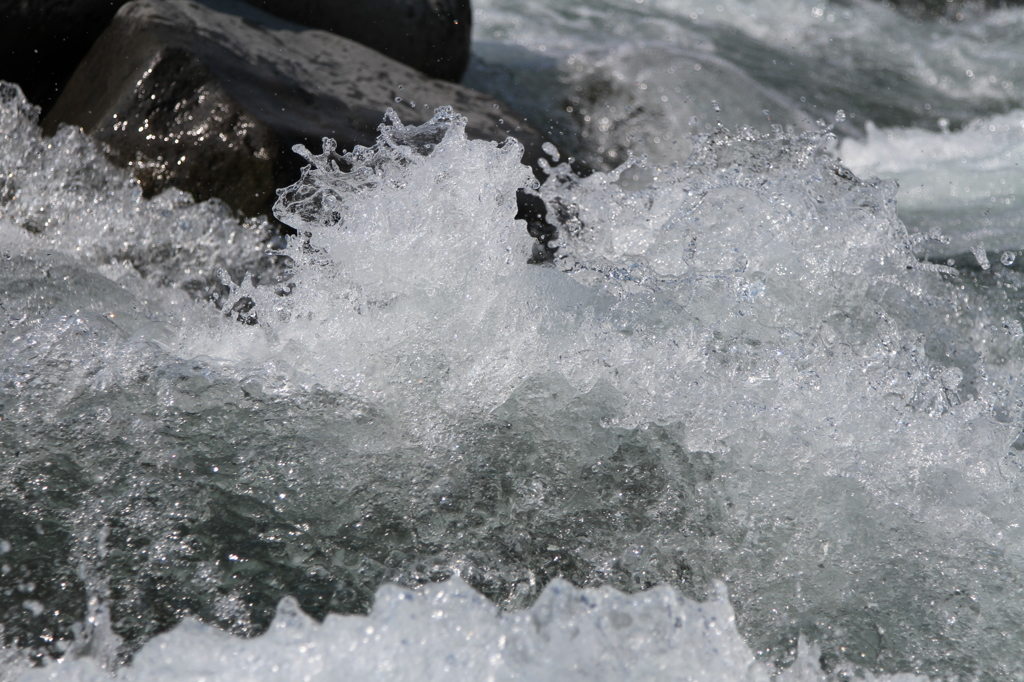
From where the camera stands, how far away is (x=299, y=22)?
394 cm

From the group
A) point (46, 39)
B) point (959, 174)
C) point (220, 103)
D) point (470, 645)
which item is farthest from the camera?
point (959, 174)

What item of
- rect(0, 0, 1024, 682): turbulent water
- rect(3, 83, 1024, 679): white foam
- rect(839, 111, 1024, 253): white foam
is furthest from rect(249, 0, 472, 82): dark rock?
rect(839, 111, 1024, 253): white foam

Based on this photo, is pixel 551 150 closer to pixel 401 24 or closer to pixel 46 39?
pixel 401 24

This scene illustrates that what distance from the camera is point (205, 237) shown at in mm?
2998

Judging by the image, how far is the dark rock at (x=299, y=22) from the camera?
349cm

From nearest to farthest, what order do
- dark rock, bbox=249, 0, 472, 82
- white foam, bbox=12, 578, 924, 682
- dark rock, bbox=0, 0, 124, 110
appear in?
white foam, bbox=12, 578, 924, 682, dark rock, bbox=0, 0, 124, 110, dark rock, bbox=249, 0, 472, 82

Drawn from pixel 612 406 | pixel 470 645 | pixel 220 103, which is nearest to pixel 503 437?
pixel 612 406

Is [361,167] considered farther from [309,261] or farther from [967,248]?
[967,248]

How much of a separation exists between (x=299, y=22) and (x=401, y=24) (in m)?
0.43

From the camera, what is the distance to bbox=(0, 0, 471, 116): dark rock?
349 centimetres

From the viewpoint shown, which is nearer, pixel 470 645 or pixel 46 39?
pixel 470 645

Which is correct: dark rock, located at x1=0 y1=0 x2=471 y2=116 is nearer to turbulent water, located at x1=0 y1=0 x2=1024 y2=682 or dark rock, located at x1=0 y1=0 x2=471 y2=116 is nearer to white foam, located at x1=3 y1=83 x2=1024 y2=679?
turbulent water, located at x1=0 y1=0 x2=1024 y2=682

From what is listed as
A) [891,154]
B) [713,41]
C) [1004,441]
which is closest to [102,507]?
[1004,441]

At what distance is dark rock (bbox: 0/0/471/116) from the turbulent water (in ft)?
2.90
